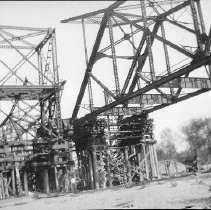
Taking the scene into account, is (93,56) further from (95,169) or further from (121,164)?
(121,164)

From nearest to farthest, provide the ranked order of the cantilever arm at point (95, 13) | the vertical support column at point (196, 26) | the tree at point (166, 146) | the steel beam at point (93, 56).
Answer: the vertical support column at point (196, 26) → the cantilever arm at point (95, 13) → the steel beam at point (93, 56) → the tree at point (166, 146)

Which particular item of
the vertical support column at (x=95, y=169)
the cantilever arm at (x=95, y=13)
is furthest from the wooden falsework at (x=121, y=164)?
the cantilever arm at (x=95, y=13)

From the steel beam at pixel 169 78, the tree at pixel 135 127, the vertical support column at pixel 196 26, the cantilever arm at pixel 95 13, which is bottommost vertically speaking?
the tree at pixel 135 127

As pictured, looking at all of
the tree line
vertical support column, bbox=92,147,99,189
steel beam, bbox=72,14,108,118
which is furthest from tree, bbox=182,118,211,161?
steel beam, bbox=72,14,108,118

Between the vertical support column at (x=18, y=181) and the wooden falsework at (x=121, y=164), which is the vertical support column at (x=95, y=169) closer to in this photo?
the wooden falsework at (x=121, y=164)

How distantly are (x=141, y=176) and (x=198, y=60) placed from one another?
13.9 m

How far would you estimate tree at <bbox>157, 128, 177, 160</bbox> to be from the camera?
10450cm

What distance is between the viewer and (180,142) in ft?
339

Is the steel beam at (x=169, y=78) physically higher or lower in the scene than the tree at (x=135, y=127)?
higher

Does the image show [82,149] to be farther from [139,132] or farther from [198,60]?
[198,60]

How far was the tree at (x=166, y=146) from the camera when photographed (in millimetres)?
104500

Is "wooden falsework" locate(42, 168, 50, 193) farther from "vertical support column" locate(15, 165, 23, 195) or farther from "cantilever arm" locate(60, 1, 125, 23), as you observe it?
"cantilever arm" locate(60, 1, 125, 23)

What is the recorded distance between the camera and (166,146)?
353 ft

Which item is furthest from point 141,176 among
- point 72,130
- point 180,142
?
point 180,142
